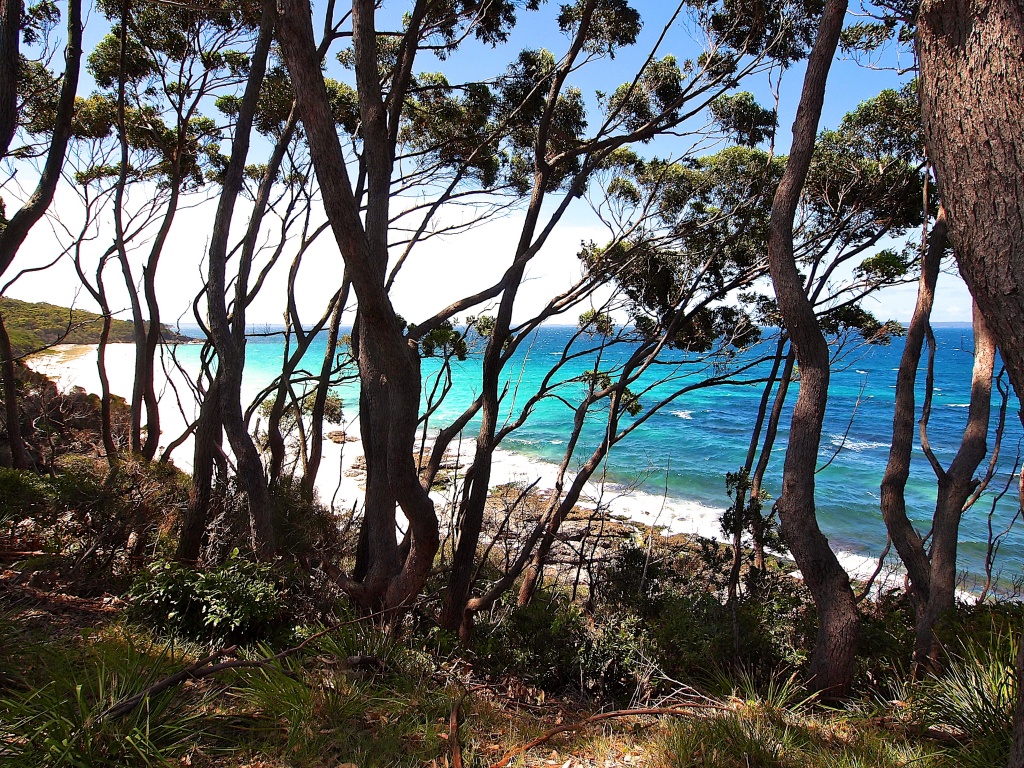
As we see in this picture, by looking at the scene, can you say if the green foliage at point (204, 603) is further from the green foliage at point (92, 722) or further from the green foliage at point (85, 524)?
the green foliage at point (92, 722)

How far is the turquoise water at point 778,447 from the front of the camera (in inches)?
525

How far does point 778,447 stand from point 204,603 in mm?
21975

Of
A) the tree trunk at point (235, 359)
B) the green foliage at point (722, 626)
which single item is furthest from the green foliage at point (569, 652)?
the tree trunk at point (235, 359)

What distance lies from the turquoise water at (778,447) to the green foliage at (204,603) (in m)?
3.88

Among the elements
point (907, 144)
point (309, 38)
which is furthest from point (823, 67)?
point (907, 144)

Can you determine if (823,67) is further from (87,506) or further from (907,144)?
(87,506)

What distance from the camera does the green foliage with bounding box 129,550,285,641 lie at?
4043 millimetres

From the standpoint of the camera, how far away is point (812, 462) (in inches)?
149

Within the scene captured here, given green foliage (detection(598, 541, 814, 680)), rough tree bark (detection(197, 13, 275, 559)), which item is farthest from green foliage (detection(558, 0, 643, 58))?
green foliage (detection(598, 541, 814, 680))

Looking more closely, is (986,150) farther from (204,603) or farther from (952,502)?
(204,603)

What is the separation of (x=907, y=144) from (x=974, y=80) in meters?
6.79

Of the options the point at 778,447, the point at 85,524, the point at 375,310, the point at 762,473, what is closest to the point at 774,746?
the point at 375,310

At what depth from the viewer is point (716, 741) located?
263 cm

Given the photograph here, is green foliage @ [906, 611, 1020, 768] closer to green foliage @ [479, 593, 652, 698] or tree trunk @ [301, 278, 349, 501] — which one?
green foliage @ [479, 593, 652, 698]
